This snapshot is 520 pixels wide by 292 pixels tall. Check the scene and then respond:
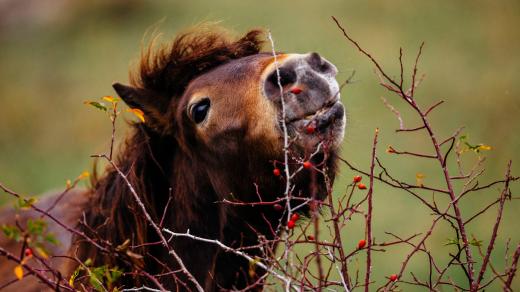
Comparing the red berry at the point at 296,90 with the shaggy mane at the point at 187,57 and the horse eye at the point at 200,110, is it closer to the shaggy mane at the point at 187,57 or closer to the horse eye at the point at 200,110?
the horse eye at the point at 200,110

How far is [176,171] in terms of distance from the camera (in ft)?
13.3

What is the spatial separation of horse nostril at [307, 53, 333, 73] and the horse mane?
72 centimetres

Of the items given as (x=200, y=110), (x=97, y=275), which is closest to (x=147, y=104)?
(x=200, y=110)

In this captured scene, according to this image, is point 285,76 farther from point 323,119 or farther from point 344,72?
point 344,72

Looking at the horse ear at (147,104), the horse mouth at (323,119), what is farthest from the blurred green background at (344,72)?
the horse mouth at (323,119)

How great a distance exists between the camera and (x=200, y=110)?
3.90 metres

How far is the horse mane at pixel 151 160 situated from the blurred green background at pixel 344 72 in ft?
15.4

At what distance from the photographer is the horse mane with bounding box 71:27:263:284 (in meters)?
3.95

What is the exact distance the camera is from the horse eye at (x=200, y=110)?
3.87 metres

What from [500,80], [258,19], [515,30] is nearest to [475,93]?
[500,80]

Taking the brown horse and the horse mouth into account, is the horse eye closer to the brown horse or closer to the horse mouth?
the brown horse

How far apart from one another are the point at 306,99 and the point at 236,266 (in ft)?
3.36

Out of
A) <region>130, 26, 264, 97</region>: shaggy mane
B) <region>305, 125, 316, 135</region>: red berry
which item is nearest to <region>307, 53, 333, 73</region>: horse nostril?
<region>305, 125, 316, 135</region>: red berry

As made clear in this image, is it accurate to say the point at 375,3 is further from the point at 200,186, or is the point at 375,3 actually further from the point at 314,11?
the point at 200,186
